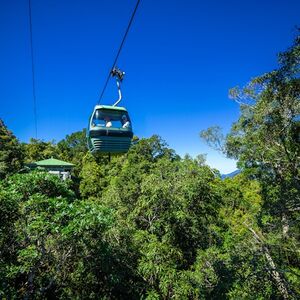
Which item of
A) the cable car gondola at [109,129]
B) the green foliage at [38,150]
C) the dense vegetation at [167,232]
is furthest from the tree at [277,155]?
the green foliage at [38,150]

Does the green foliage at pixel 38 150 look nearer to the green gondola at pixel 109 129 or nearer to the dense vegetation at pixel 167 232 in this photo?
the dense vegetation at pixel 167 232

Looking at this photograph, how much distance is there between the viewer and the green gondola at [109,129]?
26.8ft

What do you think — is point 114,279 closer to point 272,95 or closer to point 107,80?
point 107,80

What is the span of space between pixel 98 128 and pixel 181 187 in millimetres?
3636

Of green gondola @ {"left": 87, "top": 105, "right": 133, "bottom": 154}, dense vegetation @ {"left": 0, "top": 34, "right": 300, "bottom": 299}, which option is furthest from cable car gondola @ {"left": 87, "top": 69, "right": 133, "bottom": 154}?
dense vegetation @ {"left": 0, "top": 34, "right": 300, "bottom": 299}

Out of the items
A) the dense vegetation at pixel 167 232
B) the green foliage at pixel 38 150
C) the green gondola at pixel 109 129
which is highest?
the green foliage at pixel 38 150

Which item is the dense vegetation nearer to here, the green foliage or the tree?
the tree

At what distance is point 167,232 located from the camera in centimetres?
859

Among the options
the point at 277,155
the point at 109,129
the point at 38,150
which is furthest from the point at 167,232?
the point at 38,150

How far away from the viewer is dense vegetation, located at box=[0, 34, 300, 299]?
20.0ft

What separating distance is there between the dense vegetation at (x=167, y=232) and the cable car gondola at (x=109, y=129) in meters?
1.80

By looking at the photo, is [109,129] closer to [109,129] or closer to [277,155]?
[109,129]

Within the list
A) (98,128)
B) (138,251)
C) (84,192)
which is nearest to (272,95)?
(98,128)

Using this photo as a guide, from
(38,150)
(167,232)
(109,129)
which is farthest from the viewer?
(38,150)
